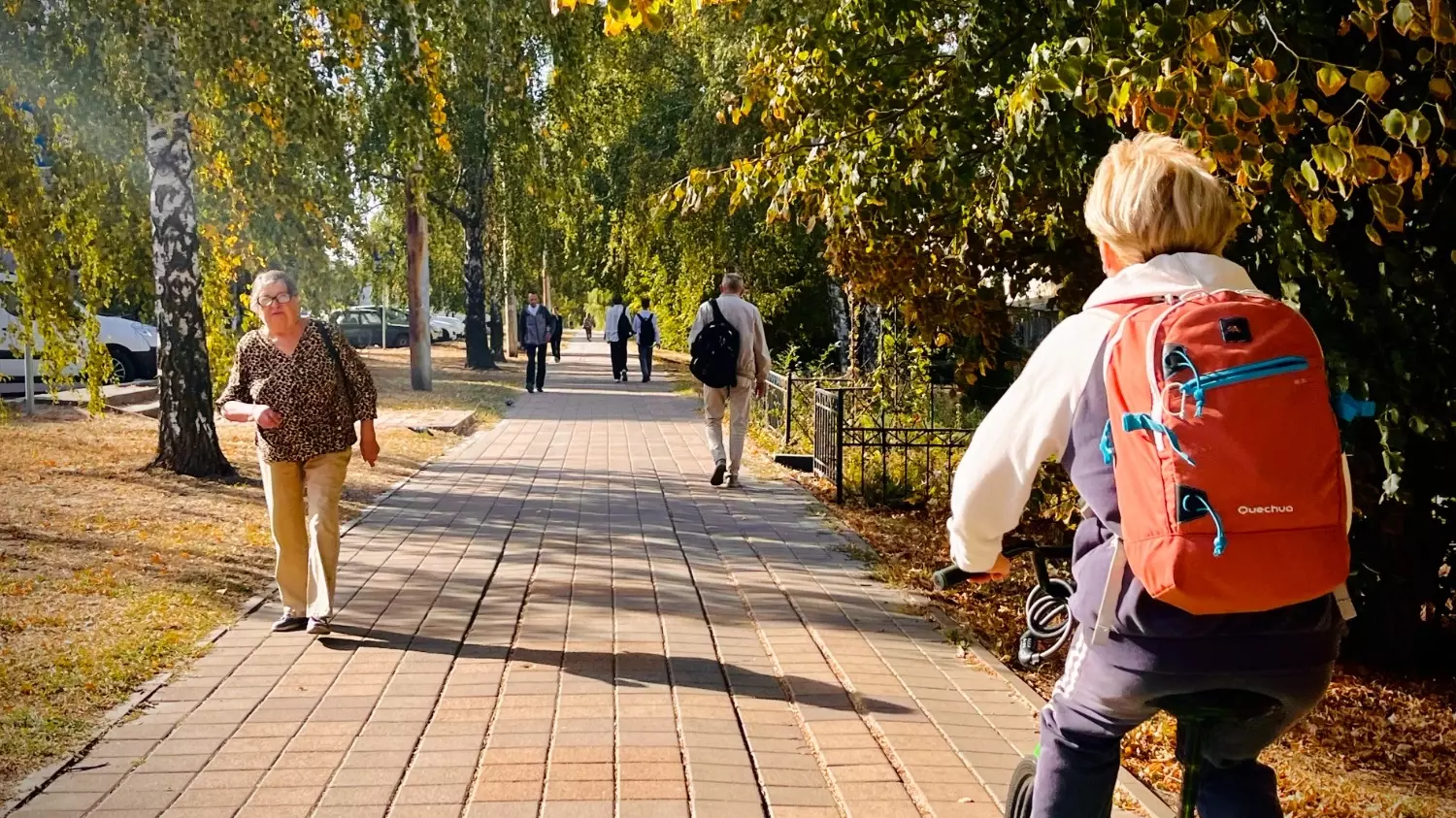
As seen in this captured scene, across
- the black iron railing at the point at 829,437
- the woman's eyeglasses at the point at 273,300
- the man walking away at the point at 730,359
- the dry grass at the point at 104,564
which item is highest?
the woman's eyeglasses at the point at 273,300

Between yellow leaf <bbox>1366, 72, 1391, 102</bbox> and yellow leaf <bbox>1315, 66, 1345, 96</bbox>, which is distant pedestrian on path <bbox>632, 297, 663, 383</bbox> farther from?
yellow leaf <bbox>1366, 72, 1391, 102</bbox>

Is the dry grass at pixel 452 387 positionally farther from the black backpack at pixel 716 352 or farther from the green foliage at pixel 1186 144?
the green foliage at pixel 1186 144

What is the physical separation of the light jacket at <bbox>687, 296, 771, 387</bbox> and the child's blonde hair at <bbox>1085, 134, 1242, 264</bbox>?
9.54 m

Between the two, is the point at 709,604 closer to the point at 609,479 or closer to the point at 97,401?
the point at 609,479

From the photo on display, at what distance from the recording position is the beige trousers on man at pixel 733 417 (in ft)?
40.4

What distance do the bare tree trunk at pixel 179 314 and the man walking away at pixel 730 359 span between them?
13.1 ft

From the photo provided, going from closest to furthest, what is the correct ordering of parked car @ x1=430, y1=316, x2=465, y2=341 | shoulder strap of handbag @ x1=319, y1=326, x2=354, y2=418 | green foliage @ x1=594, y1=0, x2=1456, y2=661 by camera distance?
green foliage @ x1=594, y1=0, x2=1456, y2=661
shoulder strap of handbag @ x1=319, y1=326, x2=354, y2=418
parked car @ x1=430, y1=316, x2=465, y2=341

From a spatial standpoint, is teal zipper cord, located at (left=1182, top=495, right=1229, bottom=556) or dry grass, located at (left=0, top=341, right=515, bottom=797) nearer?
teal zipper cord, located at (left=1182, top=495, right=1229, bottom=556)

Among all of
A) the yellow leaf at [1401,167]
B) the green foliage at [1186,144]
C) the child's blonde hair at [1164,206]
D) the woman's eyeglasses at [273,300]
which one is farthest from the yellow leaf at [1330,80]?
Answer: the woman's eyeglasses at [273,300]

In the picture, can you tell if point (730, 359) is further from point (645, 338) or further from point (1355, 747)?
point (645, 338)

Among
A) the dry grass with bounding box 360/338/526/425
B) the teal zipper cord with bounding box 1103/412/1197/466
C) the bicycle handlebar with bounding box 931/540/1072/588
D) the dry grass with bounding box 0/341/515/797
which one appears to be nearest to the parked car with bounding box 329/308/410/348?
the dry grass with bounding box 360/338/526/425

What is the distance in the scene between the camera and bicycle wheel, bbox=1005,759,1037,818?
9.71ft

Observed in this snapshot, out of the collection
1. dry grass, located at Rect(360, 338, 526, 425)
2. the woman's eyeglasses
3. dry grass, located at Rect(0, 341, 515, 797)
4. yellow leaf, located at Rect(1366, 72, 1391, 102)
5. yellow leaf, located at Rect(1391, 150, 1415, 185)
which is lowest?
dry grass, located at Rect(360, 338, 526, 425)

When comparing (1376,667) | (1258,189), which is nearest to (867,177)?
(1258,189)
